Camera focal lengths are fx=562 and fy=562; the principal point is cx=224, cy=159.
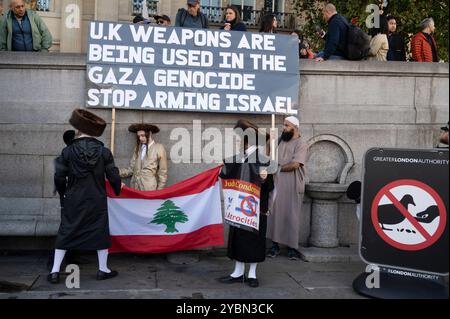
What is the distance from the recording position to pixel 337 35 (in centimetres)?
849

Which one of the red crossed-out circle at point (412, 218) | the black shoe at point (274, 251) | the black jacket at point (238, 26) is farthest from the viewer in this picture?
the black jacket at point (238, 26)

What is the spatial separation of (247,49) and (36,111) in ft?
10.0

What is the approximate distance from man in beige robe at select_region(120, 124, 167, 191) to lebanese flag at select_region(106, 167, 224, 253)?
411 mm

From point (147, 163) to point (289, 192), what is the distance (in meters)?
1.94

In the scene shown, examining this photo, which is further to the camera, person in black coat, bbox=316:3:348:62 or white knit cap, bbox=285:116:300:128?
person in black coat, bbox=316:3:348:62

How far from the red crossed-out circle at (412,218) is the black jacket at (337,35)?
333 cm

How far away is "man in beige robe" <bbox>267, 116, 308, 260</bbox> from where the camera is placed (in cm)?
749

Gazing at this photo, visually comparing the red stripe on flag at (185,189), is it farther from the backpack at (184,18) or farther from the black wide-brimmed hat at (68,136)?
the backpack at (184,18)

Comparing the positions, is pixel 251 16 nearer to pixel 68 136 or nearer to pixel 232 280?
pixel 68 136

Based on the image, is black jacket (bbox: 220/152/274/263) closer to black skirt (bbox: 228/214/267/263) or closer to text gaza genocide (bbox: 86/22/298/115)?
black skirt (bbox: 228/214/267/263)

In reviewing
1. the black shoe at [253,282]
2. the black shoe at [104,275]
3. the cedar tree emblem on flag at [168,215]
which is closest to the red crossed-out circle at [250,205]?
the black shoe at [253,282]

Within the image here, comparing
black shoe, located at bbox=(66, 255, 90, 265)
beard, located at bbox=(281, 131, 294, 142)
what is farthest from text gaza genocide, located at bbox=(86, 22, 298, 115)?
black shoe, located at bbox=(66, 255, 90, 265)

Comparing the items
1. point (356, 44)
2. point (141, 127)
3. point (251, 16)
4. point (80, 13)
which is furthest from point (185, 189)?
point (251, 16)

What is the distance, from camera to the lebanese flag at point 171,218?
23.1 ft
